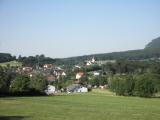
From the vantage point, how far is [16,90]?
254ft

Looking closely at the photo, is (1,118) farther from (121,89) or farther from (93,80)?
(93,80)

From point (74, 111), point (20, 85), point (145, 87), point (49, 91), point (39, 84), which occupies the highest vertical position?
point (39, 84)

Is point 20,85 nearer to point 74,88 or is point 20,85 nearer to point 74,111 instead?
point 74,88

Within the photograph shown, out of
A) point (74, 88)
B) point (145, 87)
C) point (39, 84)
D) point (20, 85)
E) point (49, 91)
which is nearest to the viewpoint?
point (20, 85)

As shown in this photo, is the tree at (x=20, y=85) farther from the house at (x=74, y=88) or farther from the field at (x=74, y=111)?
the house at (x=74, y=88)

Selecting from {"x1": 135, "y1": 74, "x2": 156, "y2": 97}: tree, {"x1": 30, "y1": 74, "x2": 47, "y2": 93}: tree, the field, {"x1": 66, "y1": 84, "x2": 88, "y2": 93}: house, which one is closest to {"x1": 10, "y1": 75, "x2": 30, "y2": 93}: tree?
{"x1": 30, "y1": 74, "x2": 47, "y2": 93}: tree

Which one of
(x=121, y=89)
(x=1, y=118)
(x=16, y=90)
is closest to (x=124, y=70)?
(x=121, y=89)

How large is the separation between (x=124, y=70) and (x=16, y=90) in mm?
105837

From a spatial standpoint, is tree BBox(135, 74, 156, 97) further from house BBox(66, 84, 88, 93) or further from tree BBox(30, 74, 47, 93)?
house BBox(66, 84, 88, 93)

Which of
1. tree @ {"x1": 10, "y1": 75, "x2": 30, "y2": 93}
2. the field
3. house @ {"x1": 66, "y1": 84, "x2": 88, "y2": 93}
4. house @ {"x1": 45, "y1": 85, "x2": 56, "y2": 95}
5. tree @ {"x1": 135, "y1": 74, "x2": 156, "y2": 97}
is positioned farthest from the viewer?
house @ {"x1": 66, "y1": 84, "x2": 88, "y2": 93}

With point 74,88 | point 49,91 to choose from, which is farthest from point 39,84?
point 74,88

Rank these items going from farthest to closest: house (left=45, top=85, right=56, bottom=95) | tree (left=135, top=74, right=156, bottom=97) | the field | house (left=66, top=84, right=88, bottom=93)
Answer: house (left=66, top=84, right=88, bottom=93) → house (left=45, top=85, right=56, bottom=95) → tree (left=135, top=74, right=156, bottom=97) → the field

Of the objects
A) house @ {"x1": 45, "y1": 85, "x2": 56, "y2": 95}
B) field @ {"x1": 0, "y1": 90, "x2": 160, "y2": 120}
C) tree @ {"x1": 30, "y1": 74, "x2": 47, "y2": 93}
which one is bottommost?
field @ {"x1": 0, "y1": 90, "x2": 160, "y2": 120}

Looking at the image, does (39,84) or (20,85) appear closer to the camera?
(20,85)
